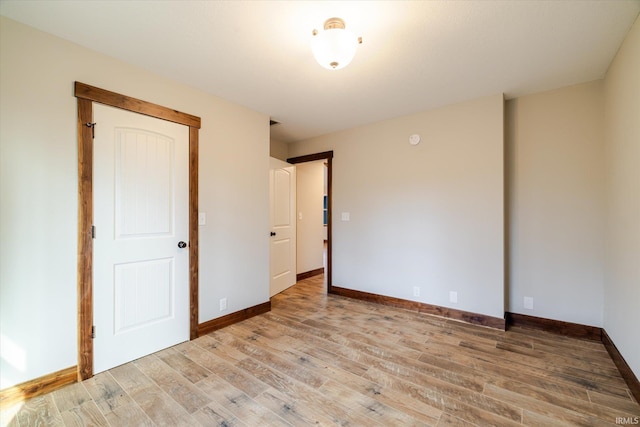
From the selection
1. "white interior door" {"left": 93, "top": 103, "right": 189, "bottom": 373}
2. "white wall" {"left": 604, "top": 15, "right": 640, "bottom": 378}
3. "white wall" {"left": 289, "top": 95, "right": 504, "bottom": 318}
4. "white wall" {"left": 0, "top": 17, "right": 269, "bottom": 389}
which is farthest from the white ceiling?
"white interior door" {"left": 93, "top": 103, "right": 189, "bottom": 373}

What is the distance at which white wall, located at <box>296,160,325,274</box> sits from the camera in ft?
16.5

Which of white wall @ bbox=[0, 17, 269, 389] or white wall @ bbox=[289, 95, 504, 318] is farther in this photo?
white wall @ bbox=[289, 95, 504, 318]

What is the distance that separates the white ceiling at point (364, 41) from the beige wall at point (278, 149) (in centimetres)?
158

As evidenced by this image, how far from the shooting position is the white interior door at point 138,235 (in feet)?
6.86

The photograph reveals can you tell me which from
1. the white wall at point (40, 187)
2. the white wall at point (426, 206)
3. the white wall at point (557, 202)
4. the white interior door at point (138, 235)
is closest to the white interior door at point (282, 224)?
the white wall at point (426, 206)

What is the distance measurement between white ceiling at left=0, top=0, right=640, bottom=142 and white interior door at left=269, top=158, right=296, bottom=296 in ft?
4.83

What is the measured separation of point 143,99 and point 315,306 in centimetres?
294

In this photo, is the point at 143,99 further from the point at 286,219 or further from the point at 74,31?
the point at 286,219

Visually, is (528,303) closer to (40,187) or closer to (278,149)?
(278,149)

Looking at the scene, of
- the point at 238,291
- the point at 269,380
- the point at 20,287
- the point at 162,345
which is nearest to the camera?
the point at 20,287

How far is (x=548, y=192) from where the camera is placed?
279cm

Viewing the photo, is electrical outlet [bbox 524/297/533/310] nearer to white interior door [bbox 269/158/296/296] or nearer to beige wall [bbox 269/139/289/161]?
white interior door [bbox 269/158/296/296]

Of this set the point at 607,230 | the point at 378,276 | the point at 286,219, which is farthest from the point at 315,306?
the point at 607,230

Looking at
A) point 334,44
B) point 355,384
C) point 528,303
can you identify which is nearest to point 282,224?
point 355,384
